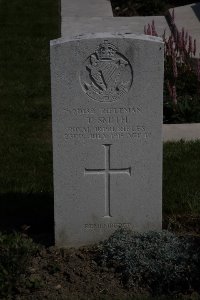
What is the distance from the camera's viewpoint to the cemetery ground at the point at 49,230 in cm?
557

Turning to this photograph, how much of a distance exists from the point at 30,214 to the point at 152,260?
1400mm

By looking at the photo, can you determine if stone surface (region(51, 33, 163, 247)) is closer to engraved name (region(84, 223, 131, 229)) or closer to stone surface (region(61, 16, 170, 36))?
engraved name (region(84, 223, 131, 229))

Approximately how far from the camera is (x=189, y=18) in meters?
14.0

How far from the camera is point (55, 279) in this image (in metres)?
5.74

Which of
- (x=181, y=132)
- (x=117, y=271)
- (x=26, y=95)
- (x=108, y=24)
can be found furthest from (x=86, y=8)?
(x=117, y=271)

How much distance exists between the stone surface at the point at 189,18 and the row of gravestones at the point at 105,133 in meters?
6.87

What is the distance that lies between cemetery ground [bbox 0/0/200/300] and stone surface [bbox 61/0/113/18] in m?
4.80

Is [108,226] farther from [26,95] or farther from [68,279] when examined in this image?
[26,95]

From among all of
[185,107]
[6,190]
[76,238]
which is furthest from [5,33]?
[76,238]

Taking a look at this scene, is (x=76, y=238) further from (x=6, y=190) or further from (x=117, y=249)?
(x=6, y=190)

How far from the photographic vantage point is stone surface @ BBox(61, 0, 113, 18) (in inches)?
582

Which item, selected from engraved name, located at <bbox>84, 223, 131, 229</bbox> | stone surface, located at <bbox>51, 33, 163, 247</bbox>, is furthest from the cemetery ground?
stone surface, located at <bbox>51, 33, 163, 247</bbox>

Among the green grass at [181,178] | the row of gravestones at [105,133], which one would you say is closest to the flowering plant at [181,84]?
the green grass at [181,178]

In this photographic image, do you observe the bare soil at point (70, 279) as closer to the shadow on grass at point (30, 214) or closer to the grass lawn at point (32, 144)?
the shadow on grass at point (30, 214)
